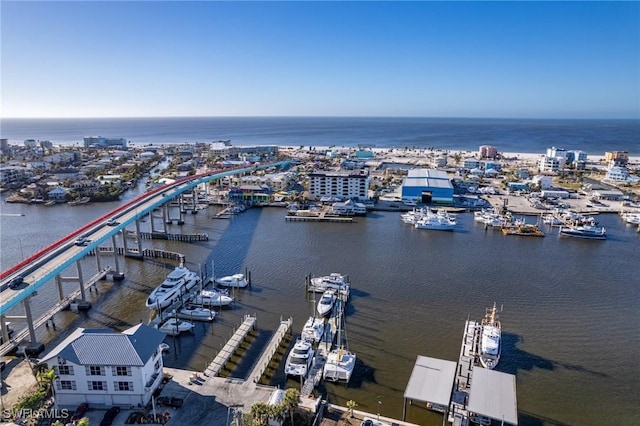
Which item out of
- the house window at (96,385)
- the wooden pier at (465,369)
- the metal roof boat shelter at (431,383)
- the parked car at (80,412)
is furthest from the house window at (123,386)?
A: the wooden pier at (465,369)

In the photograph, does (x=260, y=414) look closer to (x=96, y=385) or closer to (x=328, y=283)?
(x=96, y=385)

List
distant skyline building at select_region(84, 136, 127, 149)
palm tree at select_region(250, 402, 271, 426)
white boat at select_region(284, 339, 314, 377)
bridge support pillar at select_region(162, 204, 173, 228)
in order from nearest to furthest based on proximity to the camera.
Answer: palm tree at select_region(250, 402, 271, 426) < white boat at select_region(284, 339, 314, 377) < bridge support pillar at select_region(162, 204, 173, 228) < distant skyline building at select_region(84, 136, 127, 149)

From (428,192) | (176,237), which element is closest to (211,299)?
(176,237)

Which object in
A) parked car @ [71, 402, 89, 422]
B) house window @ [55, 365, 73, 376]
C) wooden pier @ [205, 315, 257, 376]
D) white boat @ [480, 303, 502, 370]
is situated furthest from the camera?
white boat @ [480, 303, 502, 370]

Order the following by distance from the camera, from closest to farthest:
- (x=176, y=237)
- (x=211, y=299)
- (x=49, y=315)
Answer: (x=49, y=315), (x=211, y=299), (x=176, y=237)

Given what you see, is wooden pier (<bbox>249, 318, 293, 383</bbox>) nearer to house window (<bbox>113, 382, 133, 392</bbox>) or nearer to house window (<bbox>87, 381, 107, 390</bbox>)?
house window (<bbox>113, 382, 133, 392</bbox>)

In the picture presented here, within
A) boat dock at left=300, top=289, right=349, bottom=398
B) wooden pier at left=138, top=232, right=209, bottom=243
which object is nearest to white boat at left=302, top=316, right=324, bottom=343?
boat dock at left=300, top=289, right=349, bottom=398

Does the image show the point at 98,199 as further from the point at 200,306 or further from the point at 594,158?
the point at 594,158
